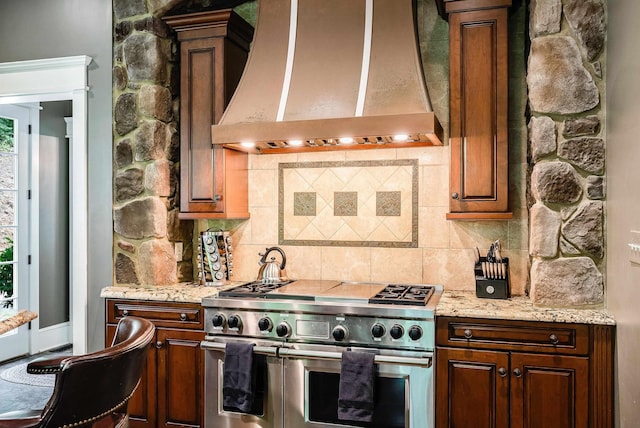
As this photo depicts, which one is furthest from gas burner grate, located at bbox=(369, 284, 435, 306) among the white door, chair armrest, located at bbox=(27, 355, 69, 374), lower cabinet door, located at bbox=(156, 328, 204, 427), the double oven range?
the white door

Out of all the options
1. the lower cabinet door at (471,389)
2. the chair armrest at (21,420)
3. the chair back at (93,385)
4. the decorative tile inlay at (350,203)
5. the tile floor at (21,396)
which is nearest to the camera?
the chair back at (93,385)

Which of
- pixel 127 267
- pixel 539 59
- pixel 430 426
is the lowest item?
pixel 430 426

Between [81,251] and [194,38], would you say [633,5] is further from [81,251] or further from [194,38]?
[81,251]

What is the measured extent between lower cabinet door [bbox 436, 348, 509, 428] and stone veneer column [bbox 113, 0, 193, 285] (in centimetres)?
194

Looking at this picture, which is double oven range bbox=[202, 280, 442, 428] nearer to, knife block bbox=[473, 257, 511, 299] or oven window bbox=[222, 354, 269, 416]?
oven window bbox=[222, 354, 269, 416]

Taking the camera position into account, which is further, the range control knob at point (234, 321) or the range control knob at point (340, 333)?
the range control knob at point (234, 321)

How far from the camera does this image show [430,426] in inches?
111

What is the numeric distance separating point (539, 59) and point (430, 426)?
2.00m

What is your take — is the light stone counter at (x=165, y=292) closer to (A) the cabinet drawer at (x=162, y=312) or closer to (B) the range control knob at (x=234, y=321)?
(A) the cabinet drawer at (x=162, y=312)

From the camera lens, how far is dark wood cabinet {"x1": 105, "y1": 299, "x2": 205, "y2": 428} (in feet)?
10.9

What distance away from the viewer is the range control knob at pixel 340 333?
2943 millimetres

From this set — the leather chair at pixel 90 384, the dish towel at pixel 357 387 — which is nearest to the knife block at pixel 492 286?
the dish towel at pixel 357 387

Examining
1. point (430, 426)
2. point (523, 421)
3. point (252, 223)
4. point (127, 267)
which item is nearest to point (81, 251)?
point (127, 267)

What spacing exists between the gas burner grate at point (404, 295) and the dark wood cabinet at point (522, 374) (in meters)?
0.18
